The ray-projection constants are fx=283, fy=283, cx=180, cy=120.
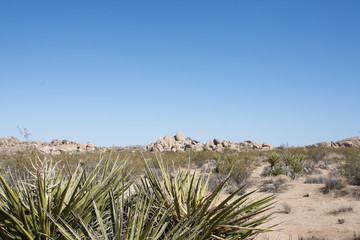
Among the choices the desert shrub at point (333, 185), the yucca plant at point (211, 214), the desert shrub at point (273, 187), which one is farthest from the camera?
the desert shrub at point (273, 187)

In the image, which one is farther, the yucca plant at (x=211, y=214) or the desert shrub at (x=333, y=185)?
the desert shrub at (x=333, y=185)

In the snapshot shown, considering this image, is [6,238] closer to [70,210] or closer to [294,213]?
[70,210]

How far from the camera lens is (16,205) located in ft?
7.48

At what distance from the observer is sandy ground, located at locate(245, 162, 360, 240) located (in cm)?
634

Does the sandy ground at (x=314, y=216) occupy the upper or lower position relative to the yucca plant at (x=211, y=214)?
lower

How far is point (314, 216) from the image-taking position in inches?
308

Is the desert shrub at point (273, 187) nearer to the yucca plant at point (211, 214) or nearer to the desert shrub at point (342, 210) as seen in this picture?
the desert shrub at point (342, 210)

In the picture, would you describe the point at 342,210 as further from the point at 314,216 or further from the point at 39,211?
the point at 39,211

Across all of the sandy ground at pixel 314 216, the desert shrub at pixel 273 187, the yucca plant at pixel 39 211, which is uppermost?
the yucca plant at pixel 39 211

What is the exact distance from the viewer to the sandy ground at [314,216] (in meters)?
6.34

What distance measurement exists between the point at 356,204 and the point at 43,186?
357 inches

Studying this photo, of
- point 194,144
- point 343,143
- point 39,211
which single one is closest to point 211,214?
point 39,211

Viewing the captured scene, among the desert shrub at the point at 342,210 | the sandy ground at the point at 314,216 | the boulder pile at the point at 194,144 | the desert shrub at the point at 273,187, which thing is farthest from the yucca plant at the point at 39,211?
the boulder pile at the point at 194,144

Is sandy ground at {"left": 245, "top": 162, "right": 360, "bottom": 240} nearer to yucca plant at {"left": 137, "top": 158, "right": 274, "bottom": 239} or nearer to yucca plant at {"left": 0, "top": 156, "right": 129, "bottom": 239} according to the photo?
yucca plant at {"left": 137, "top": 158, "right": 274, "bottom": 239}
